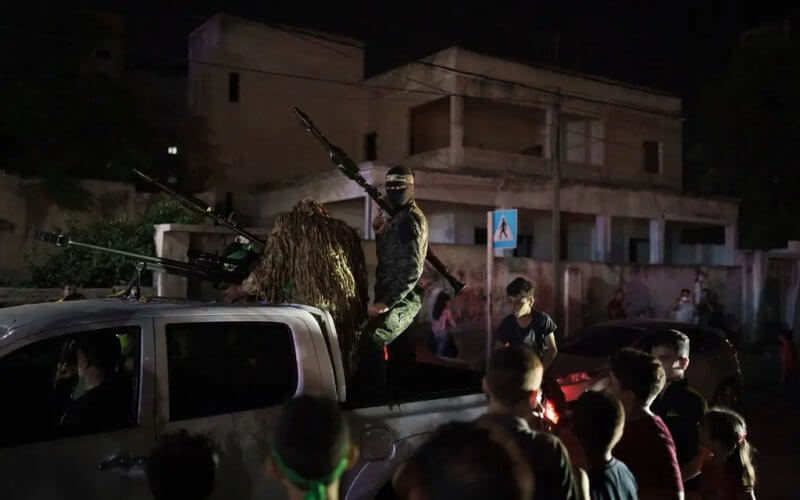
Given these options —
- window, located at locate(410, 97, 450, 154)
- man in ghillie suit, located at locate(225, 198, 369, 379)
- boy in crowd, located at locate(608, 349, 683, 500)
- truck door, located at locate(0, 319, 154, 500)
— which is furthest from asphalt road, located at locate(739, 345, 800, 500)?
window, located at locate(410, 97, 450, 154)

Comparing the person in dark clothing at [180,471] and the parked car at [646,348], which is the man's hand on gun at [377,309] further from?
the parked car at [646,348]

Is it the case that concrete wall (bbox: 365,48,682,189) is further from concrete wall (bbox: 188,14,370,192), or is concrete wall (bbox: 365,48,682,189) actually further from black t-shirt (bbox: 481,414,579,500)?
black t-shirt (bbox: 481,414,579,500)

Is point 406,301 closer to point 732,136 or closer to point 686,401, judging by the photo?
point 686,401

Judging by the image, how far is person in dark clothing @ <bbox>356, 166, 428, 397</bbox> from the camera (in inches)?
172

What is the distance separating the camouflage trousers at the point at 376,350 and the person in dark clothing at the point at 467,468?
2103 millimetres

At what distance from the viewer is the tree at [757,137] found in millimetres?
21891

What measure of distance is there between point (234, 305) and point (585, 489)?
1.99 meters

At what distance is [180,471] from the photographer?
2426 millimetres

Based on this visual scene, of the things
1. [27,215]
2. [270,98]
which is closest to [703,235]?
[270,98]

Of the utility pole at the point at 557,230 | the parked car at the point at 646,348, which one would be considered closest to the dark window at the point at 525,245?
the utility pole at the point at 557,230

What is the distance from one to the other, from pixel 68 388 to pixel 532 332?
3.44 m

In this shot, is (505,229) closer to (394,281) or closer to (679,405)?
(394,281)

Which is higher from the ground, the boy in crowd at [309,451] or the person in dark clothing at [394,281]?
the person in dark clothing at [394,281]

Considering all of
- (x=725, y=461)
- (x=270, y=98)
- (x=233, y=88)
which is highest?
(x=233, y=88)
